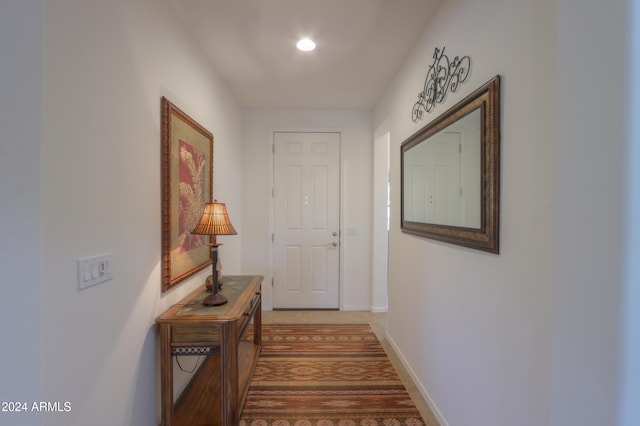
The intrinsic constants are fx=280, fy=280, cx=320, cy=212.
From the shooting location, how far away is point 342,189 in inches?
142

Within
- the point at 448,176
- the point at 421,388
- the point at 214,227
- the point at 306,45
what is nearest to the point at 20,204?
the point at 214,227

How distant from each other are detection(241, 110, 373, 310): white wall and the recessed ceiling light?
138 cm

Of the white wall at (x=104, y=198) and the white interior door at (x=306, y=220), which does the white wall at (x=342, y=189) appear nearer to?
the white interior door at (x=306, y=220)

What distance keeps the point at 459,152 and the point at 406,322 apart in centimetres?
149

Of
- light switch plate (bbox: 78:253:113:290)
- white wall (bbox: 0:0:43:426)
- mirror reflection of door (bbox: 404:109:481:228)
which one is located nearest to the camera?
white wall (bbox: 0:0:43:426)

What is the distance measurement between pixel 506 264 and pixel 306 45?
2014 mm

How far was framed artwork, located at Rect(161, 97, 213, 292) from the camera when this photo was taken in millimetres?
1644

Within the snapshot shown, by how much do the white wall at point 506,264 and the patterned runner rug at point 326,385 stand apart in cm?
31

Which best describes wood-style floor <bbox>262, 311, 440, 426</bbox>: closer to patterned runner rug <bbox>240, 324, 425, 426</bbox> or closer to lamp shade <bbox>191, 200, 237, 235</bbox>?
patterned runner rug <bbox>240, 324, 425, 426</bbox>

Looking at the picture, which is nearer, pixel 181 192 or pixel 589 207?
pixel 589 207

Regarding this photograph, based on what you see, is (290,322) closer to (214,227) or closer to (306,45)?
(214,227)

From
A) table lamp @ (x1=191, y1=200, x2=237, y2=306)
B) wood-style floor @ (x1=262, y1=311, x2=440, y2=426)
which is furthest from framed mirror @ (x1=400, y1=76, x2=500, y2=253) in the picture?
wood-style floor @ (x1=262, y1=311, x2=440, y2=426)

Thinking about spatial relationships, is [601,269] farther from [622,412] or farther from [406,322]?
[406,322]

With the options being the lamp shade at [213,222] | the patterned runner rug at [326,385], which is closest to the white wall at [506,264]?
the patterned runner rug at [326,385]
